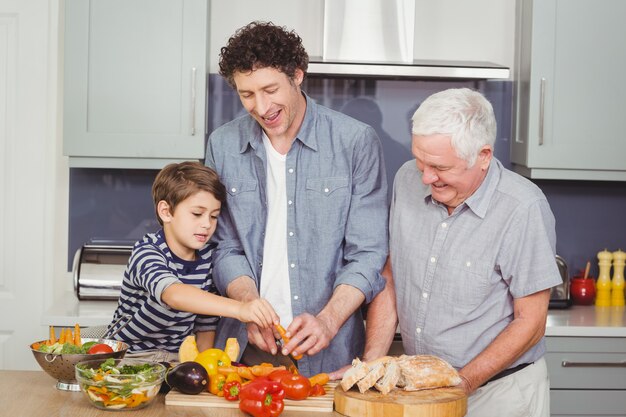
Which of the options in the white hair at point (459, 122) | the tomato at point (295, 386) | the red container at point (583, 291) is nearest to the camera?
the tomato at point (295, 386)

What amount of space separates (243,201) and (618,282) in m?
2.03

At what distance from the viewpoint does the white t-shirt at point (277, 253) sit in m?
2.38

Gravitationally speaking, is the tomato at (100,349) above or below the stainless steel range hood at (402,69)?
below

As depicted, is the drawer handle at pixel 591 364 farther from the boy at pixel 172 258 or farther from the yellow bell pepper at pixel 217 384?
the yellow bell pepper at pixel 217 384

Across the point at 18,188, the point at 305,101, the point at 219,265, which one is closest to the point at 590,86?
the point at 305,101

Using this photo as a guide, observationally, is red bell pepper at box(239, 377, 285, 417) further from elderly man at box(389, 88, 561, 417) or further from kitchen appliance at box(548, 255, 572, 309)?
kitchen appliance at box(548, 255, 572, 309)

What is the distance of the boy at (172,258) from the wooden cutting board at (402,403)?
53cm

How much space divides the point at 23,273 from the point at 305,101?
5.98 ft

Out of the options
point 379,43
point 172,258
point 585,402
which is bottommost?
point 585,402

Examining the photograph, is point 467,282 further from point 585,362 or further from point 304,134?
point 585,362

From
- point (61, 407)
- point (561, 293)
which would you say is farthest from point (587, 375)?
point (61, 407)

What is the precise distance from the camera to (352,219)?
2.36m

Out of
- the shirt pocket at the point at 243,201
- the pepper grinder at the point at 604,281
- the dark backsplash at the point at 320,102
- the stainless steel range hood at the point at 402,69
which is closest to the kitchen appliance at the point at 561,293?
the pepper grinder at the point at 604,281

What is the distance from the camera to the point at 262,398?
180cm
